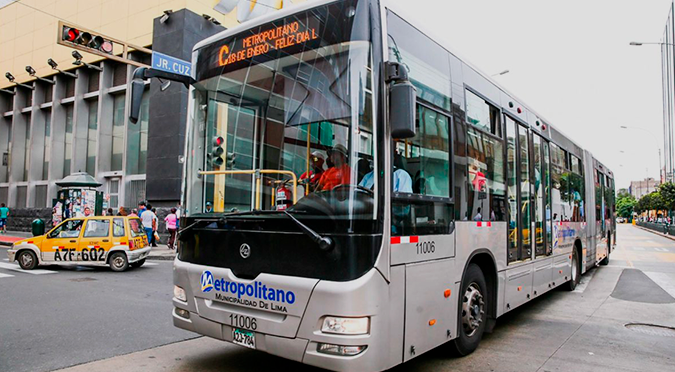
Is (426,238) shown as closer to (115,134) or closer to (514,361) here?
(514,361)

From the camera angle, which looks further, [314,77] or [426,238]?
[426,238]

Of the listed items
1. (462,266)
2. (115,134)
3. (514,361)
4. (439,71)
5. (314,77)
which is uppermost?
(115,134)

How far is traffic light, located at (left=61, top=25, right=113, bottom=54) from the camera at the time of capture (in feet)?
38.3

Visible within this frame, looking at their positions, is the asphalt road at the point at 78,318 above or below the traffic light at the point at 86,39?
below

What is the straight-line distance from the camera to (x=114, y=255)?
1270 cm

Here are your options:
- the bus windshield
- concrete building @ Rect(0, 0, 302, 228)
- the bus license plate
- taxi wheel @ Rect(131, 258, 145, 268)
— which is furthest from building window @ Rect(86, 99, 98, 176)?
the bus license plate

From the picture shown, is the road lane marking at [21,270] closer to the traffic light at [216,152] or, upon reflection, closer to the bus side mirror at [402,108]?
the traffic light at [216,152]

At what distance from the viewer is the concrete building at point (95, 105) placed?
67.5 feet

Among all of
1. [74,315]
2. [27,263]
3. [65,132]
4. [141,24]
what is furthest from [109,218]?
[65,132]

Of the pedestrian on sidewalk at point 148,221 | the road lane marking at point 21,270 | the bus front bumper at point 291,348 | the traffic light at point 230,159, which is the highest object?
the traffic light at point 230,159

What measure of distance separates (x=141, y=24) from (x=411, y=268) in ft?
73.3

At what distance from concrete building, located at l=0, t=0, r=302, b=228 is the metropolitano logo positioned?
1600cm

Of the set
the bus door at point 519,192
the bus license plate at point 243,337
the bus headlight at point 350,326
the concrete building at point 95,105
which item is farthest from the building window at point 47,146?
the bus headlight at point 350,326

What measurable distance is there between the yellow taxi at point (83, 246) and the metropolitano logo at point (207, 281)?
9.24 m
